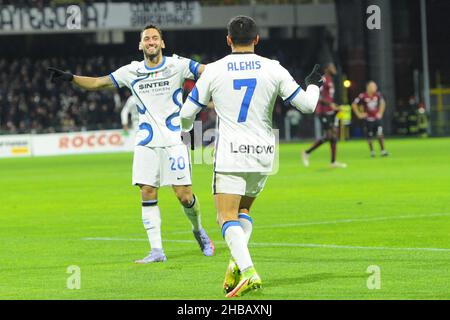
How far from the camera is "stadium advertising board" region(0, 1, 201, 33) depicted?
55.6 metres

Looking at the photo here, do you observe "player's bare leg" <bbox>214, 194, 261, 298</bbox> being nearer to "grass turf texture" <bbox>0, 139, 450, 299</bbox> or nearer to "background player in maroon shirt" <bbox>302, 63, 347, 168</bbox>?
"grass turf texture" <bbox>0, 139, 450, 299</bbox>

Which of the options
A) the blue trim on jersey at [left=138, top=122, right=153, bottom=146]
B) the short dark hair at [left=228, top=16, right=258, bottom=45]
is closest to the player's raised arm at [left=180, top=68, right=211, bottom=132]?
the short dark hair at [left=228, top=16, right=258, bottom=45]

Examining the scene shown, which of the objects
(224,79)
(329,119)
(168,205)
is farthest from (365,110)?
(224,79)

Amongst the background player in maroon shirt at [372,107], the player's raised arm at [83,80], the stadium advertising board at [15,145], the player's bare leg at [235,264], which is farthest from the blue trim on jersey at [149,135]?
the stadium advertising board at [15,145]

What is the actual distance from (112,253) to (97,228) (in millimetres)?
3336

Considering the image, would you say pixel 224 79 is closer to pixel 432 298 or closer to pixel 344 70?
pixel 432 298

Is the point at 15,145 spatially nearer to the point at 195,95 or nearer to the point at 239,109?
the point at 195,95

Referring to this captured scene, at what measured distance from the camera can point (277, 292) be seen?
10195mm

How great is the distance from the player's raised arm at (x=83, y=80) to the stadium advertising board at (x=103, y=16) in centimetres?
4180

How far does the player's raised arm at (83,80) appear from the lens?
13000 mm

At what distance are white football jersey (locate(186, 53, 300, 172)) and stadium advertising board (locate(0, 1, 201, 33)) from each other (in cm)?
4489

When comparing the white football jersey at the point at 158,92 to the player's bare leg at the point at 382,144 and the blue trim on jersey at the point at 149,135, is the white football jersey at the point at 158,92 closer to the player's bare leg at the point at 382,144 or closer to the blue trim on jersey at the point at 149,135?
the blue trim on jersey at the point at 149,135

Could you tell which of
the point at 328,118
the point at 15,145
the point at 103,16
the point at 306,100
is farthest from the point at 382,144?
the point at 306,100

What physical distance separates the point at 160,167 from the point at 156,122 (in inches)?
19.1
